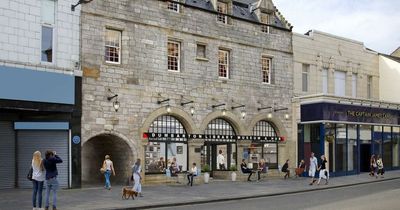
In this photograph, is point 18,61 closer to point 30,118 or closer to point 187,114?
point 30,118

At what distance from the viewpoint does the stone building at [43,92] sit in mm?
20891

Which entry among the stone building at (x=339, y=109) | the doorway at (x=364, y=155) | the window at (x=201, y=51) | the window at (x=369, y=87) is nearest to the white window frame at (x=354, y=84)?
the stone building at (x=339, y=109)

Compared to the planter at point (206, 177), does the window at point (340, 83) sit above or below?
above

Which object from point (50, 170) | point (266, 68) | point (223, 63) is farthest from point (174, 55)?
point (50, 170)

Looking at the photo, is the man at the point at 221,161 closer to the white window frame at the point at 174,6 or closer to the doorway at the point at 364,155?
the white window frame at the point at 174,6

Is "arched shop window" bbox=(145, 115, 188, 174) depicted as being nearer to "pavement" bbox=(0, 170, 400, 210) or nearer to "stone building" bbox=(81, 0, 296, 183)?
"stone building" bbox=(81, 0, 296, 183)

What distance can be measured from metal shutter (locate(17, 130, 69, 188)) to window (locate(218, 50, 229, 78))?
10155 mm

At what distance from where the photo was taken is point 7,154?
21.8 m

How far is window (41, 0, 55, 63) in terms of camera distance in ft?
71.5

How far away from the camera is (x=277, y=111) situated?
102 feet

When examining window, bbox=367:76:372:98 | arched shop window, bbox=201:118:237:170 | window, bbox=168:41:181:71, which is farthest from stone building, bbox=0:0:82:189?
window, bbox=367:76:372:98

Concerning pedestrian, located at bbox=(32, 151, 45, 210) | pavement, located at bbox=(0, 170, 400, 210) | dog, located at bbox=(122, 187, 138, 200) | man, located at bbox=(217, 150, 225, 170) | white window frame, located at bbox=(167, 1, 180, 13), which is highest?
white window frame, located at bbox=(167, 1, 180, 13)

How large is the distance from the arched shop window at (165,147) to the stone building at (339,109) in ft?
28.0

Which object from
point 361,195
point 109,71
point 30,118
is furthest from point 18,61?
point 361,195
